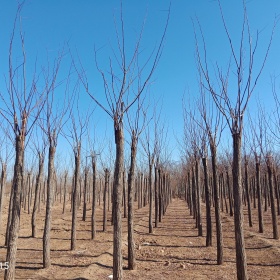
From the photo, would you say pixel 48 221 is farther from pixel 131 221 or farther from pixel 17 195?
pixel 17 195

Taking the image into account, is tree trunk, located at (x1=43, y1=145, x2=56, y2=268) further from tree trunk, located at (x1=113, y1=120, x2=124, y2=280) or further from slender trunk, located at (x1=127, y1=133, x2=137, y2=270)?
tree trunk, located at (x1=113, y1=120, x2=124, y2=280)

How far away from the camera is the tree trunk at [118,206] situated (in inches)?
173

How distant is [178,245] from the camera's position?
8.70 m

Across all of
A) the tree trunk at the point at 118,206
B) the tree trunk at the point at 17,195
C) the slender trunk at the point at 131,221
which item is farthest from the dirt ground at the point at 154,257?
the tree trunk at the point at 17,195

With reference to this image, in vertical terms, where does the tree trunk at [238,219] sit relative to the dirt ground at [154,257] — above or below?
above

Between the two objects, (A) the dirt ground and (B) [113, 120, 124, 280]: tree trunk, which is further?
(A) the dirt ground

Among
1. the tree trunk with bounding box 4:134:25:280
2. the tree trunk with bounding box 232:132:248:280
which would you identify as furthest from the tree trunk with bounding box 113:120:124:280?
the tree trunk with bounding box 232:132:248:280

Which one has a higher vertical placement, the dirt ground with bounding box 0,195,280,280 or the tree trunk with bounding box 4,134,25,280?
the tree trunk with bounding box 4,134,25,280

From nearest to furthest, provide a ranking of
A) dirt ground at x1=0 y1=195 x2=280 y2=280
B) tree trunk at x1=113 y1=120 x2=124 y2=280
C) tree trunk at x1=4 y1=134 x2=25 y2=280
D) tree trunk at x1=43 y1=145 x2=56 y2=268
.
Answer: tree trunk at x1=4 y1=134 x2=25 y2=280 → tree trunk at x1=113 y1=120 x2=124 y2=280 → dirt ground at x1=0 y1=195 x2=280 y2=280 → tree trunk at x1=43 y1=145 x2=56 y2=268

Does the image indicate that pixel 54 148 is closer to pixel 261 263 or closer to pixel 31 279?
pixel 31 279

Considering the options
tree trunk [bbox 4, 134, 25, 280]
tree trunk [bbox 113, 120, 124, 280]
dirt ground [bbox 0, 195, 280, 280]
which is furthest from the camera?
dirt ground [bbox 0, 195, 280, 280]

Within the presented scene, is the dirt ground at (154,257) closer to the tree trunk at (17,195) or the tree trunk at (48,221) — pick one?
the tree trunk at (48,221)

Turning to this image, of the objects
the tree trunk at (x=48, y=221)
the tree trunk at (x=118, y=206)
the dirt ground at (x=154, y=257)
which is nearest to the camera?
the tree trunk at (x=118, y=206)

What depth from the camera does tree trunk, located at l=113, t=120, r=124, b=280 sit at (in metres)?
4.39
